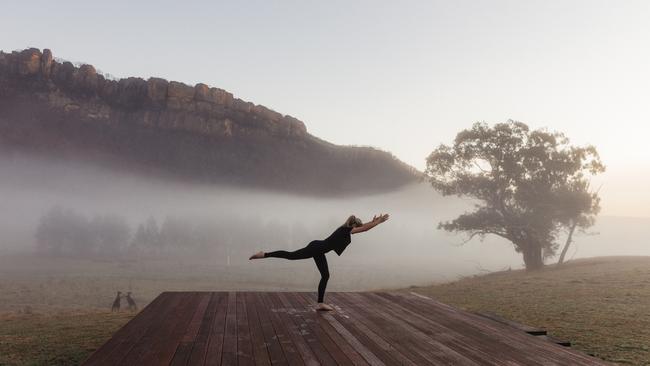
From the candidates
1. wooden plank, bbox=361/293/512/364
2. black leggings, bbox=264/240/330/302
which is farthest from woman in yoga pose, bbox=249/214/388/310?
wooden plank, bbox=361/293/512/364

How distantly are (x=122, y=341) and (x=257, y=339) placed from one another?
1769mm

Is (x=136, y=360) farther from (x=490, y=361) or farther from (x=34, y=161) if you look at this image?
(x=34, y=161)

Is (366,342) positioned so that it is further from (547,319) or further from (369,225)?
(547,319)

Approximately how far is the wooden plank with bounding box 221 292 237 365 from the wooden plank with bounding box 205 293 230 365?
41 mm

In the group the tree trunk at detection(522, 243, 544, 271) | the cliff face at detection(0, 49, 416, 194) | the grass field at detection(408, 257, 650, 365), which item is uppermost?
the cliff face at detection(0, 49, 416, 194)

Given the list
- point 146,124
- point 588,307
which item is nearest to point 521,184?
point 588,307

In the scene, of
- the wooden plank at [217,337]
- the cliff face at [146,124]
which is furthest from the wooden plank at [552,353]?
the cliff face at [146,124]

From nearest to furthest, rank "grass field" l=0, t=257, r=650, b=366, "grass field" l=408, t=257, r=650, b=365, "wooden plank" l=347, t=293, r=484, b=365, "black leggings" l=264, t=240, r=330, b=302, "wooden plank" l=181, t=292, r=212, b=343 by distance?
"wooden plank" l=347, t=293, r=484, b=365
"wooden plank" l=181, t=292, r=212, b=343
"black leggings" l=264, t=240, r=330, b=302
"grass field" l=0, t=257, r=650, b=366
"grass field" l=408, t=257, r=650, b=365

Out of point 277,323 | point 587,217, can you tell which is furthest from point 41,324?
point 587,217

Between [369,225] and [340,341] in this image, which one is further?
[369,225]

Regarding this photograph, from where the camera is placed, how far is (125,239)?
12038 cm

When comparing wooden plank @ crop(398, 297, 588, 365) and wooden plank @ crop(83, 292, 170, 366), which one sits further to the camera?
wooden plank @ crop(398, 297, 588, 365)

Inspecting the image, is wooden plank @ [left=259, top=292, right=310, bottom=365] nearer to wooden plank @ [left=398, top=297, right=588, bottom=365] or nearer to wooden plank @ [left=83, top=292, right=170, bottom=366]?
wooden plank @ [left=83, top=292, right=170, bottom=366]

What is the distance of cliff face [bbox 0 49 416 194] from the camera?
156m
